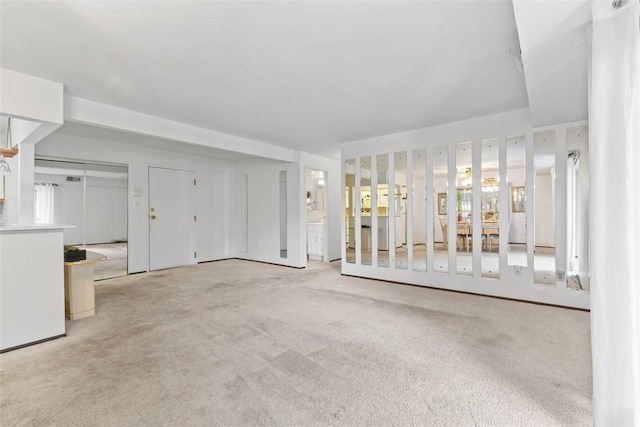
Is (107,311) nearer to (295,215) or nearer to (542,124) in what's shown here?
(295,215)

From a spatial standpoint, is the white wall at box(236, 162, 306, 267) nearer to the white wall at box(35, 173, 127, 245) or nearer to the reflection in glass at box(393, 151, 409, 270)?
the reflection in glass at box(393, 151, 409, 270)

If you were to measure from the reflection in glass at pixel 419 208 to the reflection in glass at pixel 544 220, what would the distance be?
56.9 inches

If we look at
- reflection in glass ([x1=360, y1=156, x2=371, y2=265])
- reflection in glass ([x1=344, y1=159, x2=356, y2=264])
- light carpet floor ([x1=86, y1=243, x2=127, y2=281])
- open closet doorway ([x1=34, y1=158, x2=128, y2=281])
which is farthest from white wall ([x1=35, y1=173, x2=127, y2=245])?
reflection in glass ([x1=360, y1=156, x2=371, y2=265])

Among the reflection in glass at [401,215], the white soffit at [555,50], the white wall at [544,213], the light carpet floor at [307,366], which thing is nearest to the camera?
the white soffit at [555,50]

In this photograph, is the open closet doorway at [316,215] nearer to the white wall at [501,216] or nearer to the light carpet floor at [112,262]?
the white wall at [501,216]

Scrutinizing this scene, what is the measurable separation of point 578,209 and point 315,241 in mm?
→ 5101

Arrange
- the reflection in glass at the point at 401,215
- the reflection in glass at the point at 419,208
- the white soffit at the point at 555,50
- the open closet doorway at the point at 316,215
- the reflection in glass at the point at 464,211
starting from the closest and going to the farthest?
the white soffit at the point at 555,50, the reflection in glass at the point at 464,211, the reflection in glass at the point at 419,208, the reflection in glass at the point at 401,215, the open closet doorway at the point at 316,215

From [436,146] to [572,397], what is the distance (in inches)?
142

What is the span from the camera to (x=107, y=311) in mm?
3629

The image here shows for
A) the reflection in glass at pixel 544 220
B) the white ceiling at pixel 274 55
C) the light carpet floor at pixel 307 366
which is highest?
the white ceiling at pixel 274 55

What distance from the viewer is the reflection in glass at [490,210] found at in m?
4.25

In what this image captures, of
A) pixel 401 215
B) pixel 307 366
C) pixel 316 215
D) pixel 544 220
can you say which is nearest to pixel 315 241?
pixel 316 215


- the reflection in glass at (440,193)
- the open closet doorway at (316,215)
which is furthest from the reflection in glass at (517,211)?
the open closet doorway at (316,215)

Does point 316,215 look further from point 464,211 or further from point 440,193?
point 464,211
